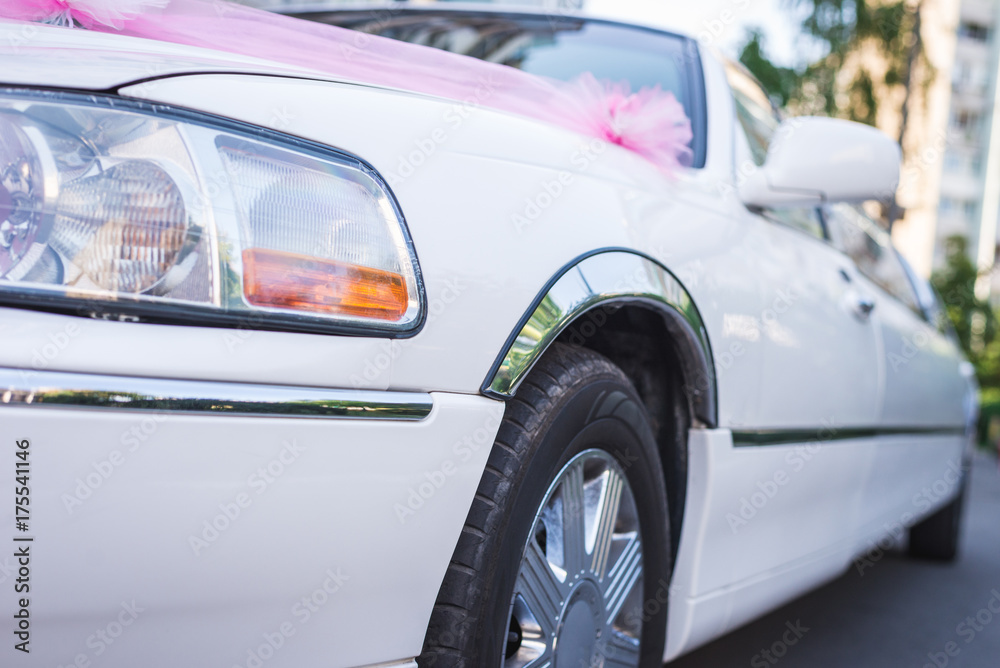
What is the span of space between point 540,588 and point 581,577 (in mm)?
137

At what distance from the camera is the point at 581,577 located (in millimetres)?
1579

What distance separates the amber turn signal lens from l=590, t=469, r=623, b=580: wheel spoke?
0.62 meters

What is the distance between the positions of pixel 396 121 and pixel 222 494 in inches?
22.3

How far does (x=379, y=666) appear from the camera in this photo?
1.20m

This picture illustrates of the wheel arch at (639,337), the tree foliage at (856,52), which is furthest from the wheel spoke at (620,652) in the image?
the tree foliage at (856,52)

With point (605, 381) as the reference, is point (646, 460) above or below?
below

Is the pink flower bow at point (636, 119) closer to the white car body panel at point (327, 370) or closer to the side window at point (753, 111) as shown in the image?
the white car body panel at point (327, 370)

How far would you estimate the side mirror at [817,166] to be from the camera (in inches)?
85.0

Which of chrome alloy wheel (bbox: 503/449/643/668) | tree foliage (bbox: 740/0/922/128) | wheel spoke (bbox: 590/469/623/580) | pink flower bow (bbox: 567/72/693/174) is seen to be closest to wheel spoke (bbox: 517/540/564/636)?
chrome alloy wheel (bbox: 503/449/643/668)

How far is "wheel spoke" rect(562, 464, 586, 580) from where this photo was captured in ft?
5.02

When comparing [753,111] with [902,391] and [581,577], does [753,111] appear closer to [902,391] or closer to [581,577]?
[902,391]

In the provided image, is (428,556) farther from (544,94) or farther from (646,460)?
(544,94)

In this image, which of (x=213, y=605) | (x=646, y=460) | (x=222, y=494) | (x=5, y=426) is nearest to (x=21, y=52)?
(x=5, y=426)

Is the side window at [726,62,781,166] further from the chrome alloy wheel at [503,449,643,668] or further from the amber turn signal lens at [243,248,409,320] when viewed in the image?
the amber turn signal lens at [243,248,409,320]
